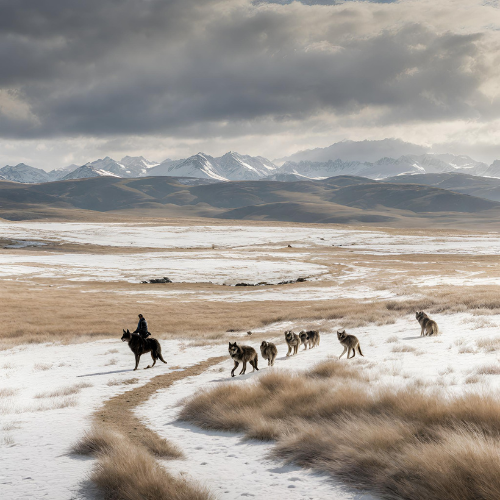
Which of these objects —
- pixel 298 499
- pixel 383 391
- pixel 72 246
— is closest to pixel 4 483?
pixel 298 499

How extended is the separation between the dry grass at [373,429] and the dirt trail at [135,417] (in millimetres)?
1219

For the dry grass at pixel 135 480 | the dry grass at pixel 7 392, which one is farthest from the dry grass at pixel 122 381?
the dry grass at pixel 135 480

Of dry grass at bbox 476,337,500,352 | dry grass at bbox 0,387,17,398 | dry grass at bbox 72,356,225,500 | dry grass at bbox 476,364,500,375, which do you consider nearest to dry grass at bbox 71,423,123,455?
dry grass at bbox 72,356,225,500

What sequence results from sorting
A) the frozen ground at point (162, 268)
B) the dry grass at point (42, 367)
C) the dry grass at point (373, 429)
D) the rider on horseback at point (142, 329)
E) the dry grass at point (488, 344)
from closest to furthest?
the dry grass at point (373, 429) < the dry grass at point (488, 344) < the dry grass at point (42, 367) < the rider on horseback at point (142, 329) < the frozen ground at point (162, 268)

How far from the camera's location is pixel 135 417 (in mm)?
10219

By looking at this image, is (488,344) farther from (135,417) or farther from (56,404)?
(56,404)

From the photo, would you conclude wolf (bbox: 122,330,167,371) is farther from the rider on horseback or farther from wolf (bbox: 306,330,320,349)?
wolf (bbox: 306,330,320,349)

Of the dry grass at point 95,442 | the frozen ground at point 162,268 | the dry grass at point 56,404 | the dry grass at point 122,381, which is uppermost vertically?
the dry grass at point 95,442

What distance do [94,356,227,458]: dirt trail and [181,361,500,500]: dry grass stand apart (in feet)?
4.00

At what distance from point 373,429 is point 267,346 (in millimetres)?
8377

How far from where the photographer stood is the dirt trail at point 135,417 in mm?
7629

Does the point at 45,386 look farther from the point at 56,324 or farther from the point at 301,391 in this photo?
the point at 56,324

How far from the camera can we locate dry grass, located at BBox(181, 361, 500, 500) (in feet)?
16.9

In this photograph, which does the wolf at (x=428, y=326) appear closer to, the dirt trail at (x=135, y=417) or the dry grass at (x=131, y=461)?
the dirt trail at (x=135, y=417)
